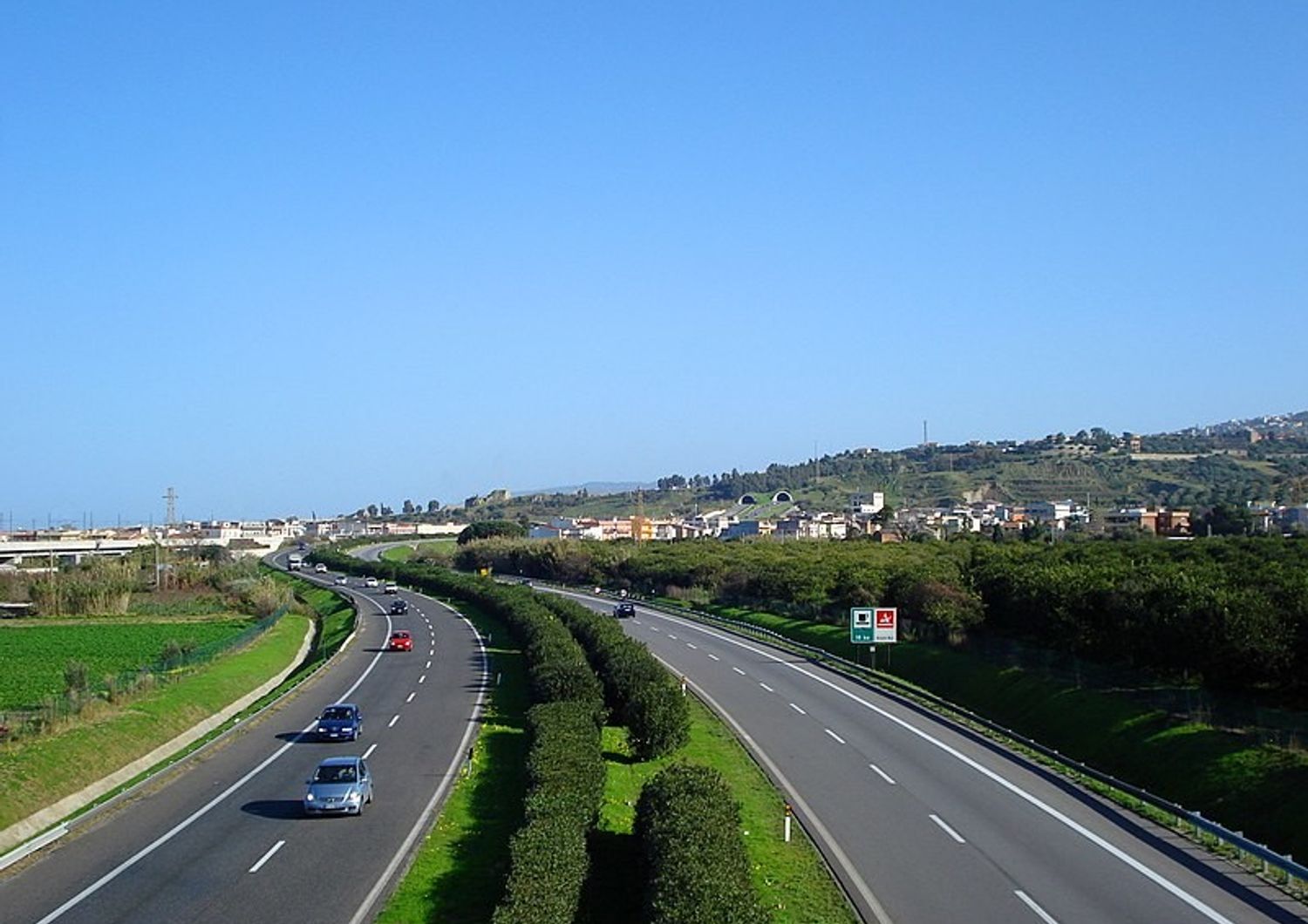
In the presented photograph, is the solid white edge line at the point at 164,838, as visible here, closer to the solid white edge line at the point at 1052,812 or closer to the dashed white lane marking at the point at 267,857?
the dashed white lane marking at the point at 267,857

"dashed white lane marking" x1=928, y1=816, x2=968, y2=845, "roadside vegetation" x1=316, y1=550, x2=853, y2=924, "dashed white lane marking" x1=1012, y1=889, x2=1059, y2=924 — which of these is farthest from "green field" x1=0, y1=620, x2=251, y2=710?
"dashed white lane marking" x1=1012, y1=889, x2=1059, y2=924

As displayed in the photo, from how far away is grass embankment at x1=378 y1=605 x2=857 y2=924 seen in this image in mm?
20859

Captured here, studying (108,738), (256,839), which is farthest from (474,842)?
(108,738)

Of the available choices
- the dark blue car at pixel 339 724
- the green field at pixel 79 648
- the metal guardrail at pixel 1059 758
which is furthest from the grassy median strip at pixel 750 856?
the green field at pixel 79 648

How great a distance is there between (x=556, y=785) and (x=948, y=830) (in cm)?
786

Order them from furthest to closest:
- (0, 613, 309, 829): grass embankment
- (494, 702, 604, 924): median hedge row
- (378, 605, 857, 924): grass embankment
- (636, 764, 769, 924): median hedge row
→ (0, 613, 309, 829): grass embankment < (378, 605, 857, 924): grass embankment < (494, 702, 604, 924): median hedge row < (636, 764, 769, 924): median hedge row

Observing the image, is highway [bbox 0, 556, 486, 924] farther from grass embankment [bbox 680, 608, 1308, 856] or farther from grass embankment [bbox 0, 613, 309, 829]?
grass embankment [bbox 680, 608, 1308, 856]

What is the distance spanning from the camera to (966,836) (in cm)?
2538

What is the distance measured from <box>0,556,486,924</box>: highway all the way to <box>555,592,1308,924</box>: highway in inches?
335

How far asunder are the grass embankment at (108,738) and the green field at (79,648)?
165 inches

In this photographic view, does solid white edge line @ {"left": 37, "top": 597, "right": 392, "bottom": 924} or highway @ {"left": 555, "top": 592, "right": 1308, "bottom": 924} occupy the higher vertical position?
highway @ {"left": 555, "top": 592, "right": 1308, "bottom": 924}

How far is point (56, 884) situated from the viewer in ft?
74.7

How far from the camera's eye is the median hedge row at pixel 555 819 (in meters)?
17.1

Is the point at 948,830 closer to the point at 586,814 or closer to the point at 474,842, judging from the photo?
the point at 586,814
